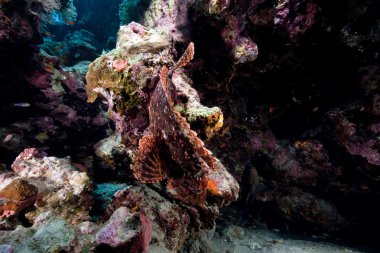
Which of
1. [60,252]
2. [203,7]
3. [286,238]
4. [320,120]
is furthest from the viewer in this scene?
[286,238]

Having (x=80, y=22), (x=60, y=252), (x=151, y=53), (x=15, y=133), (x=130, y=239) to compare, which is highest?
(x=80, y=22)

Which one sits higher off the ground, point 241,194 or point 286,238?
point 241,194

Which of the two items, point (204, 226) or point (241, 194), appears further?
point (241, 194)

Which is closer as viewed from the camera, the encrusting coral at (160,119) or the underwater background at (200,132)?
the encrusting coral at (160,119)

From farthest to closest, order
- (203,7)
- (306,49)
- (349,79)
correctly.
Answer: (349,79)
(306,49)
(203,7)

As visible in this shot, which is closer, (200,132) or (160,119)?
(160,119)

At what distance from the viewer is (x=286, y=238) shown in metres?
6.03

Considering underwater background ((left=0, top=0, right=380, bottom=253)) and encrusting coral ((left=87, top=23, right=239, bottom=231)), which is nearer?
encrusting coral ((left=87, top=23, right=239, bottom=231))

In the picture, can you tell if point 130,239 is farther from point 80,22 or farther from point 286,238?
point 80,22

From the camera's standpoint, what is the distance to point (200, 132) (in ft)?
10.2

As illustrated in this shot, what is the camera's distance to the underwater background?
2.83 meters

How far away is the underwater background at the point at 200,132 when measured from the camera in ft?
9.28

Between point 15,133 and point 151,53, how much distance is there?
375 centimetres

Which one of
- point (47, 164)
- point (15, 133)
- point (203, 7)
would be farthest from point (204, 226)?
point (15, 133)
